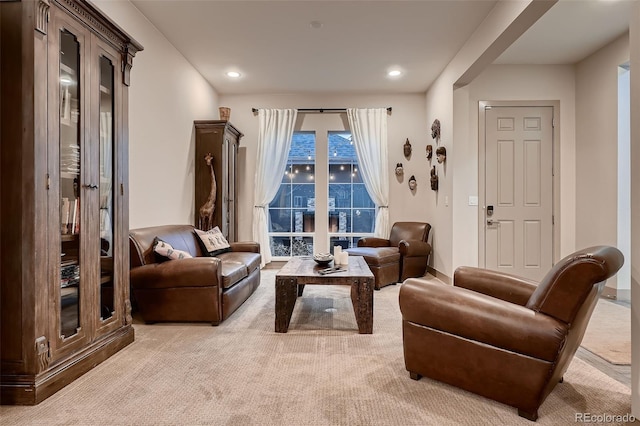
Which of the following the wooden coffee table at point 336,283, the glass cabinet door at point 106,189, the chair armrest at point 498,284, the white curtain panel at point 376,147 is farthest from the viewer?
the white curtain panel at point 376,147

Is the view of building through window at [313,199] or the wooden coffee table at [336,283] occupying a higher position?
the view of building through window at [313,199]

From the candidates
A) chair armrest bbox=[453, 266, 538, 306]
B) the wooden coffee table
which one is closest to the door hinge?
the wooden coffee table

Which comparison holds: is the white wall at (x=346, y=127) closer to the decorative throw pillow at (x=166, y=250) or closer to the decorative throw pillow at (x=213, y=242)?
the decorative throw pillow at (x=213, y=242)

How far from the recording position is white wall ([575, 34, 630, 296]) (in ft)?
12.8

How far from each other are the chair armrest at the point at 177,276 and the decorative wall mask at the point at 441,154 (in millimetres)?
3355

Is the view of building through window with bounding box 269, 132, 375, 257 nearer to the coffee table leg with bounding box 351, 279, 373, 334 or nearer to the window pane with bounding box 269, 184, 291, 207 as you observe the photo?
the window pane with bounding box 269, 184, 291, 207

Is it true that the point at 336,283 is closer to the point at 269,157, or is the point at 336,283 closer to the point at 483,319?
the point at 483,319

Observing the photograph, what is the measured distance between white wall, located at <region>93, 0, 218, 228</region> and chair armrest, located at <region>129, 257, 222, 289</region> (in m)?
0.58

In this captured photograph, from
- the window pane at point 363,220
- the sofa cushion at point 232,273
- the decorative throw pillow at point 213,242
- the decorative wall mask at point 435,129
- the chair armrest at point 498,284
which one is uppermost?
the decorative wall mask at point 435,129

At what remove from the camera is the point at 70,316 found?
202 cm

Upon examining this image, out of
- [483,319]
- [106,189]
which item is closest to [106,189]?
[106,189]

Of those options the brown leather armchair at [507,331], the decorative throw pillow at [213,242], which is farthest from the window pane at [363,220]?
the brown leather armchair at [507,331]

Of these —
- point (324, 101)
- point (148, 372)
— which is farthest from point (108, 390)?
point (324, 101)

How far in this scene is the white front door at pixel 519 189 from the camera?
180 inches
